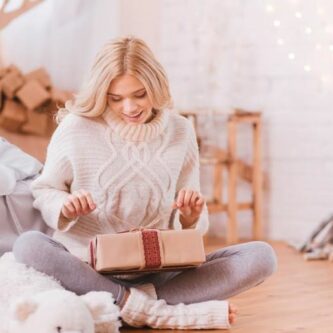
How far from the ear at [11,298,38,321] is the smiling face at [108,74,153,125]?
0.54 m

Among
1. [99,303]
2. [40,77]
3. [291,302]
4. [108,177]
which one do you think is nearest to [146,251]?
[99,303]

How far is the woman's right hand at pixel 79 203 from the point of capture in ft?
5.69

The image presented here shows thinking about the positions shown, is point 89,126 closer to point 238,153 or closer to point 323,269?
point 323,269

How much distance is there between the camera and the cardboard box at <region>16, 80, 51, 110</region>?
3119 mm

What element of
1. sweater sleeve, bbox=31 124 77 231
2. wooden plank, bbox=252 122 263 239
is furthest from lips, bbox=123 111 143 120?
wooden plank, bbox=252 122 263 239

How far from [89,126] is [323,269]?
1201 mm

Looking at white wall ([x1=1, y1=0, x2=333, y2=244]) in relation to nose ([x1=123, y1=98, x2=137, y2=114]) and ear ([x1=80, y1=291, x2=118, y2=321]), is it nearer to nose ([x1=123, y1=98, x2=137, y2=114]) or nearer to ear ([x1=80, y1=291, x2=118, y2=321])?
nose ([x1=123, y1=98, x2=137, y2=114])

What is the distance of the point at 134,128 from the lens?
191cm

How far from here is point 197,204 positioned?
1820 millimetres

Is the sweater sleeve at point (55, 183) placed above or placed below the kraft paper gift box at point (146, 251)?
above

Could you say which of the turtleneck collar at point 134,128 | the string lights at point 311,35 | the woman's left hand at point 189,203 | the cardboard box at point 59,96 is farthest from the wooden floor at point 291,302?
the cardboard box at point 59,96

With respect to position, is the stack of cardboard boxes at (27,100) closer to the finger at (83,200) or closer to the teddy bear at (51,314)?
the finger at (83,200)

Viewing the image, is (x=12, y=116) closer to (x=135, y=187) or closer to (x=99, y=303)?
(x=135, y=187)

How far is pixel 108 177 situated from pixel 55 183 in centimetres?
12
